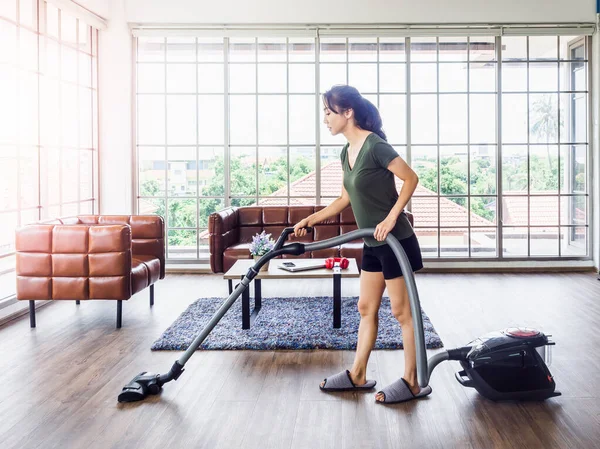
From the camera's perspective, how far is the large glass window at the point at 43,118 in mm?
4777

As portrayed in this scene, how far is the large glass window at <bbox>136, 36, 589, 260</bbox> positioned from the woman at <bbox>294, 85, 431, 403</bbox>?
164 inches

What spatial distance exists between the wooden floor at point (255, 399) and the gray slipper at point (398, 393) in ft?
0.13

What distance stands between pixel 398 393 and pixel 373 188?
994 millimetres

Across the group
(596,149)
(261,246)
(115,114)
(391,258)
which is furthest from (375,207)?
(596,149)

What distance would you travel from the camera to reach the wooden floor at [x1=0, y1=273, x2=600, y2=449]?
2494 mm

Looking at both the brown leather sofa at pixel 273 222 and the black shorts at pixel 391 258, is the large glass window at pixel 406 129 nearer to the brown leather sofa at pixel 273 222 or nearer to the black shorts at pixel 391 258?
the brown leather sofa at pixel 273 222

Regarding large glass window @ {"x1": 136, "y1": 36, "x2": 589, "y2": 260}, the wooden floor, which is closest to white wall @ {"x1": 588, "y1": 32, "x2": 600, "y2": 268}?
large glass window @ {"x1": 136, "y1": 36, "x2": 589, "y2": 260}

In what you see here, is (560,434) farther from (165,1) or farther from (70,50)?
(165,1)

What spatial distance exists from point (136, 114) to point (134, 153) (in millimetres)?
450

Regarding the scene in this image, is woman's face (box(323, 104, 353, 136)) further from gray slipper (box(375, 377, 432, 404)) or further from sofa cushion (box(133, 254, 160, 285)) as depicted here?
sofa cushion (box(133, 254, 160, 285))

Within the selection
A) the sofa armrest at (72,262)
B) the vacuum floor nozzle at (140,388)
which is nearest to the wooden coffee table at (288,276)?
the sofa armrest at (72,262)

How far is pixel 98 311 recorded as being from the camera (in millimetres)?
4910

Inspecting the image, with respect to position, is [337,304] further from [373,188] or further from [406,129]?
[406,129]

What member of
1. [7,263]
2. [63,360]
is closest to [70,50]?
[7,263]
